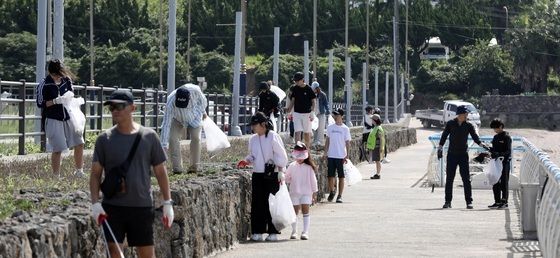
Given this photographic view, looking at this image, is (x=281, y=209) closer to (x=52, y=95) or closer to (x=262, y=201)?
(x=262, y=201)

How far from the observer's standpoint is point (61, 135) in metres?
17.7

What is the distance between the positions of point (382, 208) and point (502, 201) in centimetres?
201

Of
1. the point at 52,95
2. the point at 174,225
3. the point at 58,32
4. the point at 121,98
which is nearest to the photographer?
the point at 121,98

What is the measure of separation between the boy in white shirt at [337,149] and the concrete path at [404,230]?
48 centimetres

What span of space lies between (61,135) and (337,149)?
929 centimetres

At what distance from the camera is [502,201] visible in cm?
2511

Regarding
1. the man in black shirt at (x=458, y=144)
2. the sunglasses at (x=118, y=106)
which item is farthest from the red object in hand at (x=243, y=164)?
the sunglasses at (x=118, y=106)

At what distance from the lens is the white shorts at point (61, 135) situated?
689 inches

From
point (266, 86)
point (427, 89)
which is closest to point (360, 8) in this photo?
point (427, 89)

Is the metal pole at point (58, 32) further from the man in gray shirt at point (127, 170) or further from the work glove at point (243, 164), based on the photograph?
the man in gray shirt at point (127, 170)

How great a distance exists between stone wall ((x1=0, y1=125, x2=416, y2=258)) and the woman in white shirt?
0.20 m

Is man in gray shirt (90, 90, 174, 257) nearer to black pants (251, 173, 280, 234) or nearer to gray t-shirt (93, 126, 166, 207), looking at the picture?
gray t-shirt (93, 126, 166, 207)

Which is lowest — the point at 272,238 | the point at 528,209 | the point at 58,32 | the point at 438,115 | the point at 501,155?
the point at 272,238

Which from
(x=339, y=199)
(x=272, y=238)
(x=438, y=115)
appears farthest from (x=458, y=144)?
(x=438, y=115)
